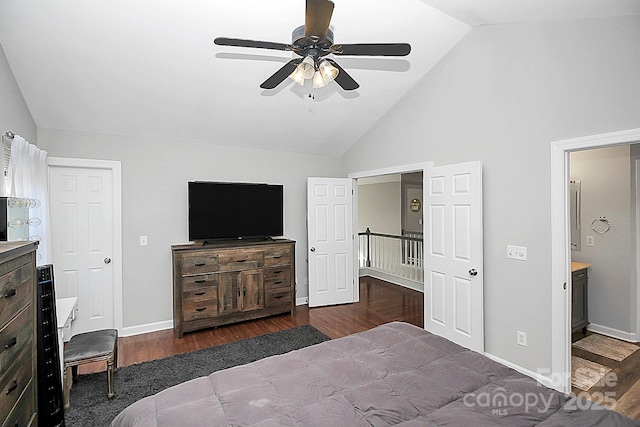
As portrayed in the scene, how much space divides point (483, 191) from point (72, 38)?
4.03 metres

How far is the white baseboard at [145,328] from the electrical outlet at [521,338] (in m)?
4.07

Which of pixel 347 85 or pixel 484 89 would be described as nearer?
pixel 347 85

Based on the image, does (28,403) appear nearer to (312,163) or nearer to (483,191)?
(483,191)

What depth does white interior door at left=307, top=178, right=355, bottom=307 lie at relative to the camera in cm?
512

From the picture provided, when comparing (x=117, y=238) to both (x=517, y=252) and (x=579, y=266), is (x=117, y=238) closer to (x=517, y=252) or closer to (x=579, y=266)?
(x=517, y=252)

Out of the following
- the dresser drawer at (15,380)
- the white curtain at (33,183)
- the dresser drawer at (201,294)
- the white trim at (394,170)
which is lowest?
the dresser drawer at (201,294)

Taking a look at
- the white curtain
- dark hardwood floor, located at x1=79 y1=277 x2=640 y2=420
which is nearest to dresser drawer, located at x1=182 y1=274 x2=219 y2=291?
dark hardwood floor, located at x1=79 y1=277 x2=640 y2=420

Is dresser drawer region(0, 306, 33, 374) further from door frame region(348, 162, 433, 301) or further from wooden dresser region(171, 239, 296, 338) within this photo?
door frame region(348, 162, 433, 301)

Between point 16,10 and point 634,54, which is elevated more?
point 16,10

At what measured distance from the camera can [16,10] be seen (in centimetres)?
244

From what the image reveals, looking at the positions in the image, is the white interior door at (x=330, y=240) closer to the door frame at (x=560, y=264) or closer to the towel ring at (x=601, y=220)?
the door frame at (x=560, y=264)

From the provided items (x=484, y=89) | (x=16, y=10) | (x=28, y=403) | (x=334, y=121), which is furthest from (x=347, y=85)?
(x=28, y=403)

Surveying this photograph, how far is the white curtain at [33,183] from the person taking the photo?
2.59 m

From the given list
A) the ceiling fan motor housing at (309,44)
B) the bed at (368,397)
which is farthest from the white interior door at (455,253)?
the ceiling fan motor housing at (309,44)
